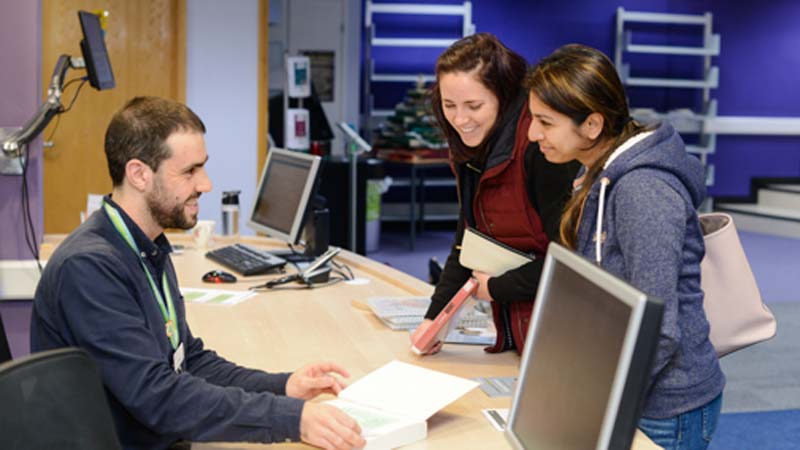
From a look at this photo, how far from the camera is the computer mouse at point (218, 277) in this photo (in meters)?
3.47

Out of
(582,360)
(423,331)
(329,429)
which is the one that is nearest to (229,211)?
(423,331)

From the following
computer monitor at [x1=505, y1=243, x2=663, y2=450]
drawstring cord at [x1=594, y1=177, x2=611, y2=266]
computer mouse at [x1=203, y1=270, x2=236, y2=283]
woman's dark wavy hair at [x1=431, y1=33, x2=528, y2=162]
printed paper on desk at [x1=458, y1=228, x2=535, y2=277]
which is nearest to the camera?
computer monitor at [x1=505, y1=243, x2=663, y2=450]

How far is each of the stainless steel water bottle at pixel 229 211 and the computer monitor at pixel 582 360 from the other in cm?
311

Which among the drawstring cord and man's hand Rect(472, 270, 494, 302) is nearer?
the drawstring cord

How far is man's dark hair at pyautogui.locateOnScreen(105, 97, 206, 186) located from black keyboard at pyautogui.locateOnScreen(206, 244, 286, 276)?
163 centimetres

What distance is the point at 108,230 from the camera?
1.88 meters

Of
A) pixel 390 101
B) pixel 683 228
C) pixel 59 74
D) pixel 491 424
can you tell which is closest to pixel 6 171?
pixel 59 74

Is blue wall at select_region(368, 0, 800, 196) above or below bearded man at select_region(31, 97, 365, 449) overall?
above

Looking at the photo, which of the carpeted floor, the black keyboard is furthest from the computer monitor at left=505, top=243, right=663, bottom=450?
the carpeted floor

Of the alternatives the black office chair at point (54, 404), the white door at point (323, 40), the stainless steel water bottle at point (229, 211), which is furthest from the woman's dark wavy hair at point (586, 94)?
the white door at point (323, 40)

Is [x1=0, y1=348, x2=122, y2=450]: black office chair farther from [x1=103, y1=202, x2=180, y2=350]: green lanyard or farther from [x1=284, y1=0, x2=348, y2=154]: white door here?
[x1=284, y1=0, x2=348, y2=154]: white door

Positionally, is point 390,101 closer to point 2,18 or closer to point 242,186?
point 242,186

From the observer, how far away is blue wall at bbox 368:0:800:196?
413 inches

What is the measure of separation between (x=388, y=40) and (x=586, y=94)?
8078 mm
